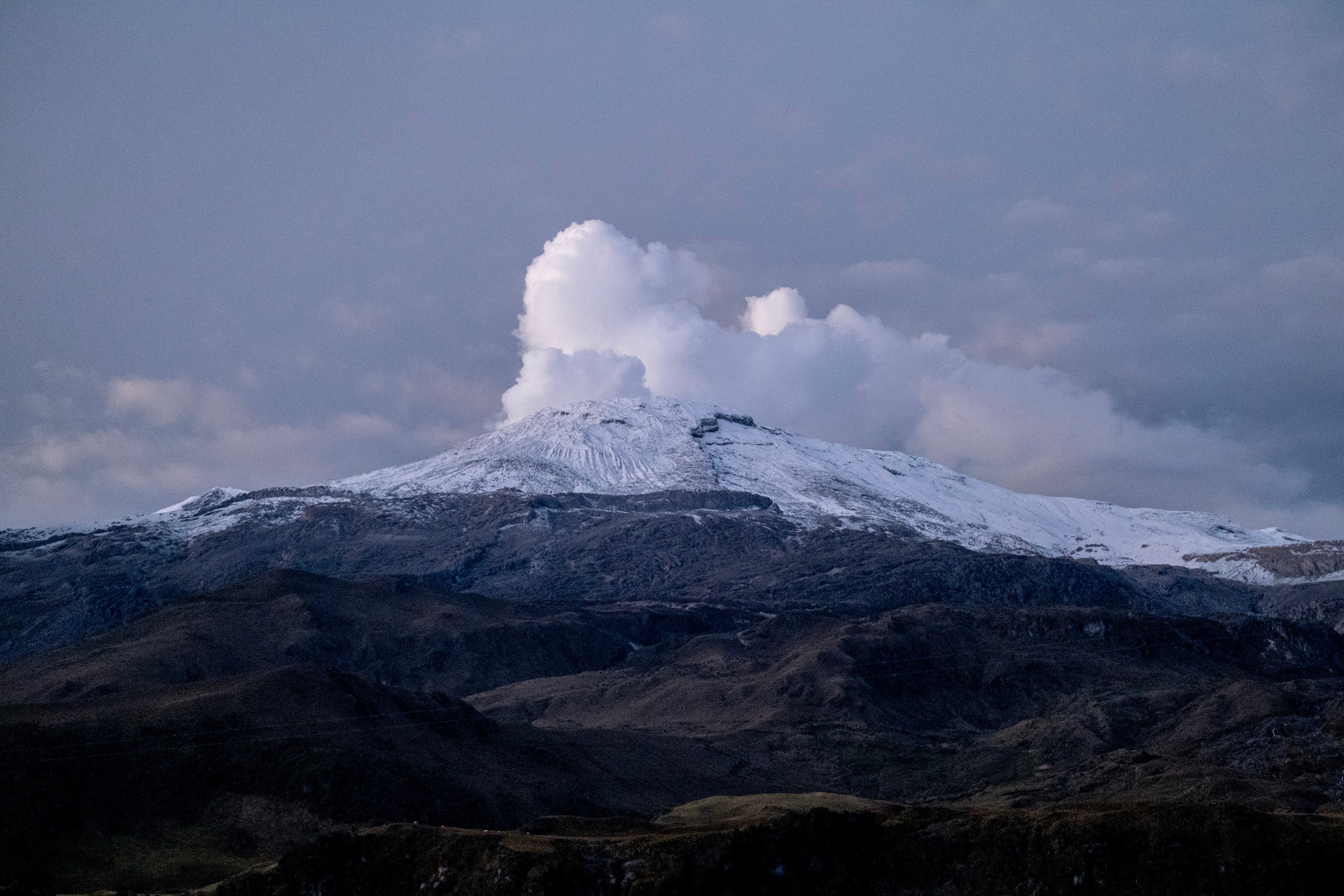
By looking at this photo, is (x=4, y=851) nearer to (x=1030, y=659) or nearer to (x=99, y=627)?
(x=1030, y=659)

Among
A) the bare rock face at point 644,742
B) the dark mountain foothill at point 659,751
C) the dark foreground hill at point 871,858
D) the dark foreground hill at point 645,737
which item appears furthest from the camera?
the dark foreground hill at point 645,737

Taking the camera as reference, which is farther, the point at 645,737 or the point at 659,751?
the point at 645,737

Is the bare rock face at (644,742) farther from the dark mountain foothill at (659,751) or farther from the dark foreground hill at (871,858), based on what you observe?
the dark mountain foothill at (659,751)

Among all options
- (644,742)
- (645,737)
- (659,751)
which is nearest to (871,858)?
(659,751)

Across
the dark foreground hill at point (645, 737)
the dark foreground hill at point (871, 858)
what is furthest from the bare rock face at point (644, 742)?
the dark foreground hill at point (645, 737)

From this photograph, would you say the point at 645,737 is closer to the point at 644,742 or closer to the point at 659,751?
the point at 644,742

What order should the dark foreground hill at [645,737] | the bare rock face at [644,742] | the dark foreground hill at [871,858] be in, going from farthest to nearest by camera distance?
1. the dark foreground hill at [645,737]
2. the bare rock face at [644,742]
3. the dark foreground hill at [871,858]

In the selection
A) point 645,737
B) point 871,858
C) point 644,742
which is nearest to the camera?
point 871,858

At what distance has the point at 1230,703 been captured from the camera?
13100cm

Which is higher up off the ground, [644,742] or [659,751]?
[644,742]

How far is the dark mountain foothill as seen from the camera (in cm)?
5406

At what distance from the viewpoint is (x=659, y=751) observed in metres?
118

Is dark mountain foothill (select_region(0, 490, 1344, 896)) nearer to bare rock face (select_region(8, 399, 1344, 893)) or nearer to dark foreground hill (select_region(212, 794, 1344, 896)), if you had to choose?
dark foreground hill (select_region(212, 794, 1344, 896))

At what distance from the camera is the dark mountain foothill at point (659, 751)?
177 feet
